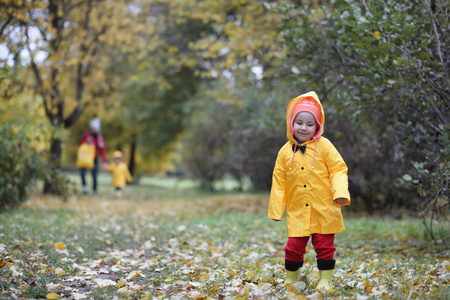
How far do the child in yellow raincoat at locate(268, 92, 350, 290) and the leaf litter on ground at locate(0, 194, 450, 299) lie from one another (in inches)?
12.4

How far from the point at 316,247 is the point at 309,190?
51cm

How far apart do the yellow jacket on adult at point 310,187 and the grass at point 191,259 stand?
0.55 m

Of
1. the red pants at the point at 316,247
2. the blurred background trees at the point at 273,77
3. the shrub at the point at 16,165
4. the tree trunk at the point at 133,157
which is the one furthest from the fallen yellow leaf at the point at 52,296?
the tree trunk at the point at 133,157

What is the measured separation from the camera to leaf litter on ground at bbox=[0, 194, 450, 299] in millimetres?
3443

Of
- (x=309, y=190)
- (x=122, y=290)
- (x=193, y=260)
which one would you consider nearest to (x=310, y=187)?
(x=309, y=190)

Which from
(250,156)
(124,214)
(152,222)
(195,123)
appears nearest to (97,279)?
(152,222)

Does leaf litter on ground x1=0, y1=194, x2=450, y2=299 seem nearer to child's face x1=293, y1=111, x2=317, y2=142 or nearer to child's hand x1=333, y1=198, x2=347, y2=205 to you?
child's hand x1=333, y1=198, x2=347, y2=205

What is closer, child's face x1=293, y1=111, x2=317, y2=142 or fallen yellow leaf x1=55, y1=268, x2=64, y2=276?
child's face x1=293, y1=111, x2=317, y2=142

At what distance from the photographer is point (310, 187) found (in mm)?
3660

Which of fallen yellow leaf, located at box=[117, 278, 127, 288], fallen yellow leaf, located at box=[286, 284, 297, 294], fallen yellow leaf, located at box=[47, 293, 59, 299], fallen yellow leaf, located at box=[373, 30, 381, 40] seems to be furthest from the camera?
fallen yellow leaf, located at box=[373, 30, 381, 40]

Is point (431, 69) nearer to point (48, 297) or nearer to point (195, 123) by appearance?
point (48, 297)

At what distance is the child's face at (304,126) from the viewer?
3760 millimetres

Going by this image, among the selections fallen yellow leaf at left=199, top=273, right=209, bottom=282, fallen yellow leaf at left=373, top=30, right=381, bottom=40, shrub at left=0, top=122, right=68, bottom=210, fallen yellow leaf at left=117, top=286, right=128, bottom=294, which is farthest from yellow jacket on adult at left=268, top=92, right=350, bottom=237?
shrub at left=0, top=122, right=68, bottom=210

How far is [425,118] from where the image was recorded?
4930 mm
